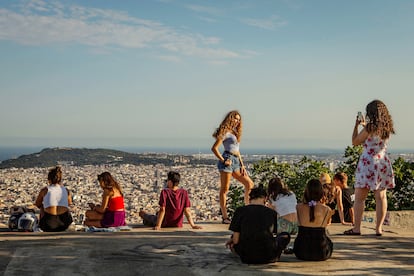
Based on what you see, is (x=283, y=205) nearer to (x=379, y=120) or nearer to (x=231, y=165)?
(x=379, y=120)

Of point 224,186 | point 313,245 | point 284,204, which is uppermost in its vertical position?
point 224,186

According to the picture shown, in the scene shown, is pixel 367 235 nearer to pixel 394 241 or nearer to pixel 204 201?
pixel 394 241

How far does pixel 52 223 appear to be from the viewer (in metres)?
8.79

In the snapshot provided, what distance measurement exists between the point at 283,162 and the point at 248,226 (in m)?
8.73

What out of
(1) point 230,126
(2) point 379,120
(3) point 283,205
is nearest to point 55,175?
(1) point 230,126

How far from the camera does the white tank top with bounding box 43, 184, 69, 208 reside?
8.92 meters

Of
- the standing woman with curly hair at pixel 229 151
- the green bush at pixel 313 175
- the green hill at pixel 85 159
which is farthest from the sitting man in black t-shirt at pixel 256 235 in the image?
the green hill at pixel 85 159

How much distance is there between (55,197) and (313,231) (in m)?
4.48

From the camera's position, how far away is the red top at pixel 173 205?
913cm

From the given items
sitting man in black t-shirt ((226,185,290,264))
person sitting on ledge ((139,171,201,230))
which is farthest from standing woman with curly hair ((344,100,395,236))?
person sitting on ledge ((139,171,201,230))

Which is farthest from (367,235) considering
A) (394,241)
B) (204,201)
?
(204,201)

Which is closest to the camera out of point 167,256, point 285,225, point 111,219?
point 167,256

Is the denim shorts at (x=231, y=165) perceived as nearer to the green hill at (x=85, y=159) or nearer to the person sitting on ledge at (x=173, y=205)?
the person sitting on ledge at (x=173, y=205)

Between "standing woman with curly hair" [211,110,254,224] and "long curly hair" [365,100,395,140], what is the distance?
2.49 metres
